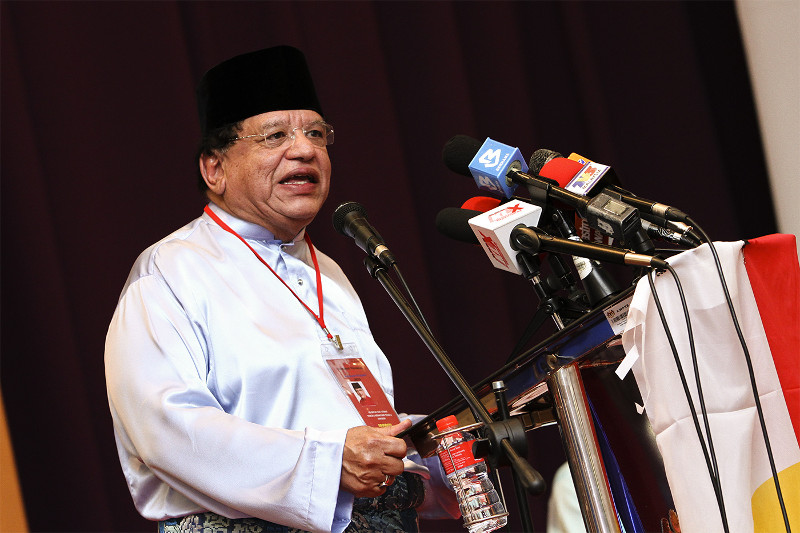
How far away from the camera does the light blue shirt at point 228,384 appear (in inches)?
59.6

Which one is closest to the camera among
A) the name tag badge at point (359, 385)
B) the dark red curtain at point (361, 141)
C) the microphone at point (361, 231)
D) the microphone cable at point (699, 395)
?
the microphone cable at point (699, 395)

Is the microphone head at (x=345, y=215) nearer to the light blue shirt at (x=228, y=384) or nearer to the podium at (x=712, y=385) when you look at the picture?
the light blue shirt at (x=228, y=384)

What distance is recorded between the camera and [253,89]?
2.10 m

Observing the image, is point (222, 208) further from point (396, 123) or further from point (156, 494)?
point (396, 123)

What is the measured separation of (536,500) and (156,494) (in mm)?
1748

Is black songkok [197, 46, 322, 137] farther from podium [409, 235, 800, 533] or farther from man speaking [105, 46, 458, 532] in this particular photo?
podium [409, 235, 800, 533]

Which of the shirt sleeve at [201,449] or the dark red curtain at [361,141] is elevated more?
the dark red curtain at [361,141]

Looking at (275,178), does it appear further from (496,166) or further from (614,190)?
(614,190)

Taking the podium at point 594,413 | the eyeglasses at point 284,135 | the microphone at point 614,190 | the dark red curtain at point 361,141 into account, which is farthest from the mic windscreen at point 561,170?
the dark red curtain at point 361,141

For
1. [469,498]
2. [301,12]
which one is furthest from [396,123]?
[469,498]

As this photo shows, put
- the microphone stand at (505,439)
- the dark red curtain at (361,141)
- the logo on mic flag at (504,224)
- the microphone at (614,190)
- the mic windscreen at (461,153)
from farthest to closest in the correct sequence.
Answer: the dark red curtain at (361,141)
the mic windscreen at (461,153)
the logo on mic flag at (504,224)
the microphone at (614,190)
the microphone stand at (505,439)

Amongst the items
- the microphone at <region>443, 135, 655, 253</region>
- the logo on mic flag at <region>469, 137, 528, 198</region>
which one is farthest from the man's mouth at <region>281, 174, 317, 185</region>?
the logo on mic flag at <region>469, 137, 528, 198</region>

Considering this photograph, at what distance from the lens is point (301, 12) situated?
303 centimetres

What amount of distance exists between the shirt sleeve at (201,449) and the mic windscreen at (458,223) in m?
0.41
